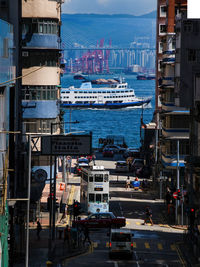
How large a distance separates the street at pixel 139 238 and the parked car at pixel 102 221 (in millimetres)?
451

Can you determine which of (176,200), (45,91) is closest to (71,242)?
(176,200)

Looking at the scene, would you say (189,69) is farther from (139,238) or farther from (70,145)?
(70,145)

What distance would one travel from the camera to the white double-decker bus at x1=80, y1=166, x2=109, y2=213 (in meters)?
58.9

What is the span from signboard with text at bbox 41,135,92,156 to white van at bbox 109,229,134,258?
23.4 ft

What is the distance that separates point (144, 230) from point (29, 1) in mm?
25061

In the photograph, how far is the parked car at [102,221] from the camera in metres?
53.6

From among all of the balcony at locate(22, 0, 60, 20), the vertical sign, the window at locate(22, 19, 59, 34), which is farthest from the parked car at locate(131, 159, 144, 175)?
the vertical sign

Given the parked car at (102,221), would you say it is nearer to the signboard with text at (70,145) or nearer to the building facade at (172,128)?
the building facade at (172,128)

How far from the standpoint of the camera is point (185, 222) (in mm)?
56812

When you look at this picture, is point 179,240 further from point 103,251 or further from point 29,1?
point 29,1

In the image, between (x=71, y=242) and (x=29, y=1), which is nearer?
(x=71, y=242)

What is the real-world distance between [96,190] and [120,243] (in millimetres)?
17110

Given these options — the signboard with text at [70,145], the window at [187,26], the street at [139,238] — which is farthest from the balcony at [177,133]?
the signboard with text at [70,145]

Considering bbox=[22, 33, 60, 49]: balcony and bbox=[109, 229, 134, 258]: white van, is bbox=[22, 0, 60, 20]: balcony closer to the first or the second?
bbox=[22, 33, 60, 49]: balcony
